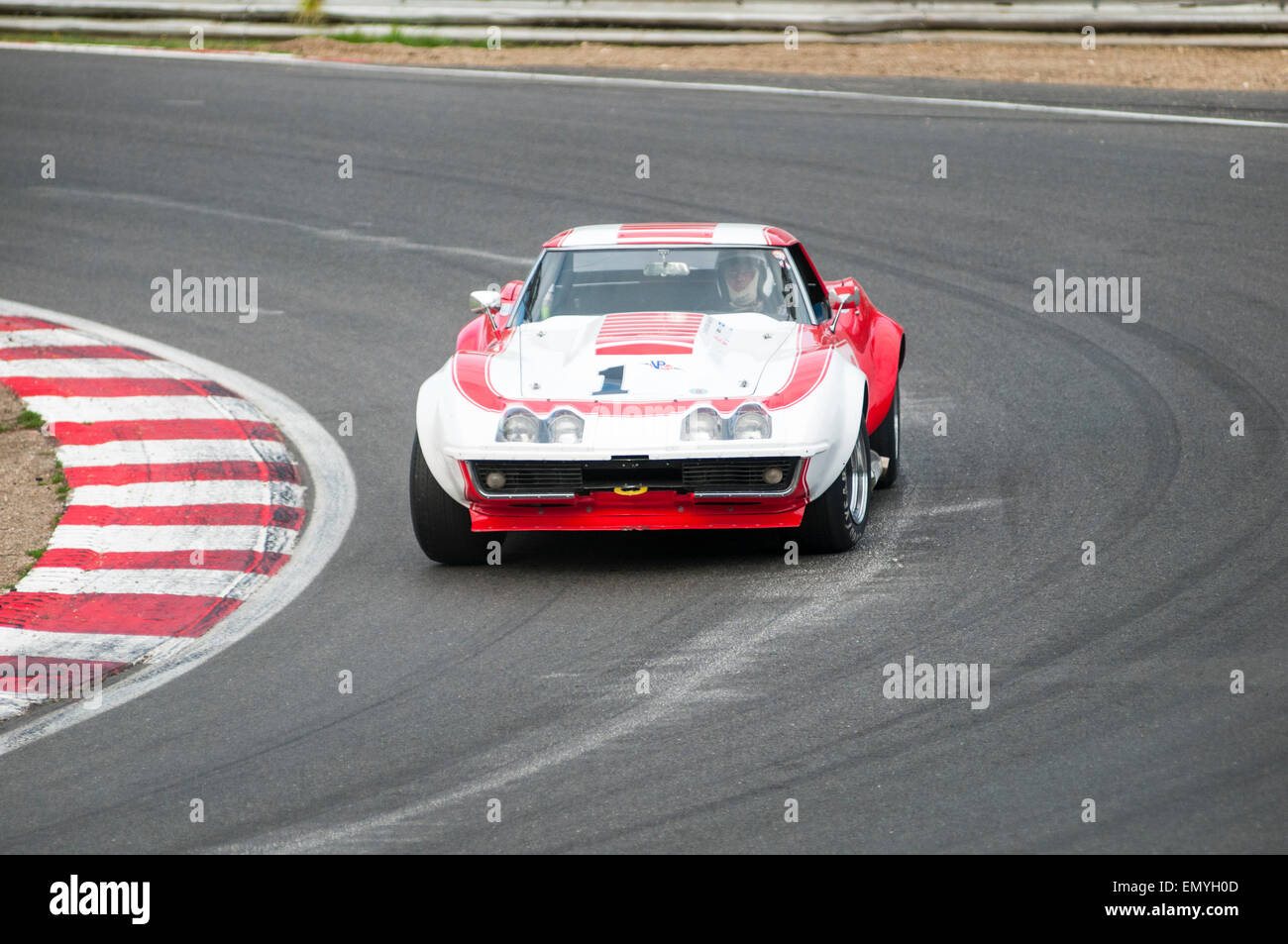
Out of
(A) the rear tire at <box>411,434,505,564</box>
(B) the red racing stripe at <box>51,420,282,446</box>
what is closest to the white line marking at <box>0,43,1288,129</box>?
(B) the red racing stripe at <box>51,420,282,446</box>

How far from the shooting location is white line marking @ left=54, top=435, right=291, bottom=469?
9.37m

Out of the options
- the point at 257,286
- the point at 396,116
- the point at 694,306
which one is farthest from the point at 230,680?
the point at 396,116

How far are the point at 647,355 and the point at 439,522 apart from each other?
1185mm

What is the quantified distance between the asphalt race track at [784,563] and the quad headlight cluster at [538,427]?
64 cm

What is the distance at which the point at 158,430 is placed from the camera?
9.85m

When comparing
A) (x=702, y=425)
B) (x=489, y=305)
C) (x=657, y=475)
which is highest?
(x=489, y=305)

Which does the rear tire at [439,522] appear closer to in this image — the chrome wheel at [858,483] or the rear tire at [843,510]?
the rear tire at [843,510]

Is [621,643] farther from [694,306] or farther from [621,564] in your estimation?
[694,306]

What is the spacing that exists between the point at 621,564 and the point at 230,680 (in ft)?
6.18

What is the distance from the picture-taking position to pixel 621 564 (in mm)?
7590

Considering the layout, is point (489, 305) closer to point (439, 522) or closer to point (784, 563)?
point (439, 522)

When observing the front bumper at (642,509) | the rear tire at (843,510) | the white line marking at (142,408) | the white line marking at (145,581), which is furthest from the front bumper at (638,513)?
the white line marking at (142,408)

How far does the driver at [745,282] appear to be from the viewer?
27.3 feet

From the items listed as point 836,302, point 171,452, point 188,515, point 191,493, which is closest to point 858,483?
point 836,302
